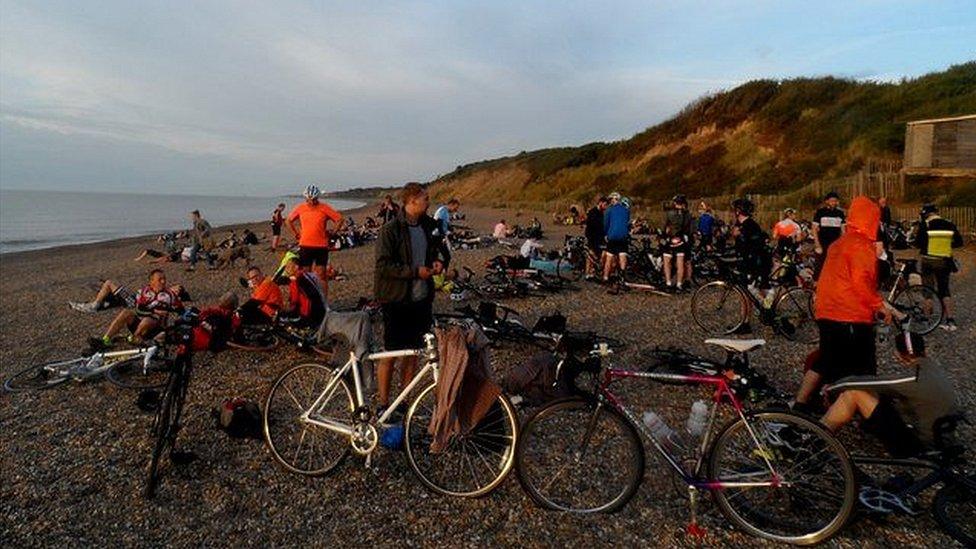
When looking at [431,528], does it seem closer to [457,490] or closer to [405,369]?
[457,490]

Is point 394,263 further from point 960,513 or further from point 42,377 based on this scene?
point 42,377

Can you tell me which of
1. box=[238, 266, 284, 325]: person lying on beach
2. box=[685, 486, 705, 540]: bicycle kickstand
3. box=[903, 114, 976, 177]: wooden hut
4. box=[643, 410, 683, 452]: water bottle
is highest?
box=[903, 114, 976, 177]: wooden hut

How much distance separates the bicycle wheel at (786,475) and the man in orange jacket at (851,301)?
1.54 m

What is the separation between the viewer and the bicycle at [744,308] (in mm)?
8430

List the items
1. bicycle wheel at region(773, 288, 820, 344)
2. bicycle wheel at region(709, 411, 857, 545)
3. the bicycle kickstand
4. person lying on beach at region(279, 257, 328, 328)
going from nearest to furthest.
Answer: bicycle wheel at region(709, 411, 857, 545) → the bicycle kickstand → person lying on beach at region(279, 257, 328, 328) → bicycle wheel at region(773, 288, 820, 344)

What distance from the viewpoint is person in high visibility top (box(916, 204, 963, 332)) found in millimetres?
8617

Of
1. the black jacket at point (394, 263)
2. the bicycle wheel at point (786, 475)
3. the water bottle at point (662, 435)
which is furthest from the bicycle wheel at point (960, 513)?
the black jacket at point (394, 263)

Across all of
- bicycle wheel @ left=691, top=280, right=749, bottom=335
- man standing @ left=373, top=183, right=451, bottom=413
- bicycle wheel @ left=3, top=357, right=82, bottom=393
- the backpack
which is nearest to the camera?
man standing @ left=373, top=183, right=451, bottom=413

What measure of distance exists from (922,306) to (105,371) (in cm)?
1189

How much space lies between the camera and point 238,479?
4.52m

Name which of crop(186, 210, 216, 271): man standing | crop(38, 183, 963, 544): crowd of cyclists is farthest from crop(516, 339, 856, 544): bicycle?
crop(186, 210, 216, 271): man standing

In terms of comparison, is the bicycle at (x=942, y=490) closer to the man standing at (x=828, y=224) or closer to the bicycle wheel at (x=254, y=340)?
the man standing at (x=828, y=224)

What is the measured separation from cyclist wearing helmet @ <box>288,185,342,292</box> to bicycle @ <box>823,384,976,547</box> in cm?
771

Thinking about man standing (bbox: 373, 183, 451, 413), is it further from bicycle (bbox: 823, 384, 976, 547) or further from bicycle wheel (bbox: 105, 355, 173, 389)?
bicycle wheel (bbox: 105, 355, 173, 389)
